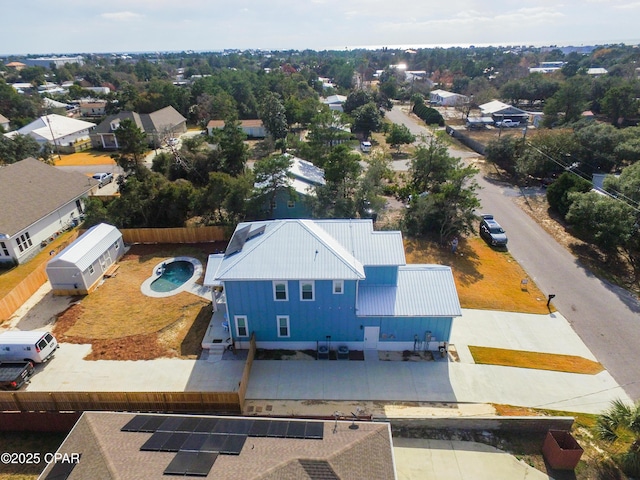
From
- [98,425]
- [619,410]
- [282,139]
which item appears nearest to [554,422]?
[619,410]

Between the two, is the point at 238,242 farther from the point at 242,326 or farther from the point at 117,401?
the point at 117,401

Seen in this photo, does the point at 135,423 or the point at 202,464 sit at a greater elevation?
the point at 202,464

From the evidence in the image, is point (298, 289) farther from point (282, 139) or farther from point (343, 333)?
point (282, 139)

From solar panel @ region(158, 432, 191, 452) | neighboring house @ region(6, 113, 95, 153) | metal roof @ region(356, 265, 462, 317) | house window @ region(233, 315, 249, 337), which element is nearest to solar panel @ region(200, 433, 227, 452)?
solar panel @ region(158, 432, 191, 452)

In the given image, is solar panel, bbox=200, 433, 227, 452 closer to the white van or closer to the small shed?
the white van

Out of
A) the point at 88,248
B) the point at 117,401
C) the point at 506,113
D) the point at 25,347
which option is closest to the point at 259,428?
the point at 117,401

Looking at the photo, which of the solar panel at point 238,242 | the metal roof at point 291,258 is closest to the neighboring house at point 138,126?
the solar panel at point 238,242
